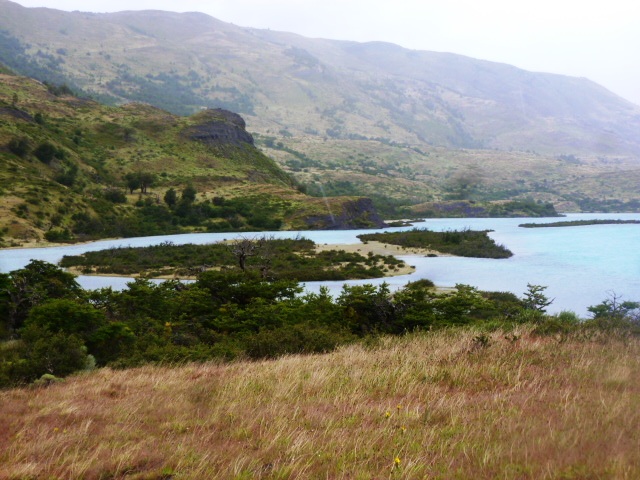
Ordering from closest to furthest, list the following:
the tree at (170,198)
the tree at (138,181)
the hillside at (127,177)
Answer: the hillside at (127,177)
the tree at (170,198)
the tree at (138,181)

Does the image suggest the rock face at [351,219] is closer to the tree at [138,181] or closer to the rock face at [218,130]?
the tree at [138,181]

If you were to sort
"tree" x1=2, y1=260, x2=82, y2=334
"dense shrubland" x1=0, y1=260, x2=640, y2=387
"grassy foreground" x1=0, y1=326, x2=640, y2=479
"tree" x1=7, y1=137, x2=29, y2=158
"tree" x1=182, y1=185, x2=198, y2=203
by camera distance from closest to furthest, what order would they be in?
"grassy foreground" x1=0, y1=326, x2=640, y2=479 → "dense shrubland" x1=0, y1=260, x2=640, y2=387 → "tree" x1=2, y1=260, x2=82, y2=334 → "tree" x1=7, y1=137, x2=29, y2=158 → "tree" x1=182, y1=185, x2=198, y2=203

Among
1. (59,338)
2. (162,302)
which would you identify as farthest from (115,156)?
(59,338)

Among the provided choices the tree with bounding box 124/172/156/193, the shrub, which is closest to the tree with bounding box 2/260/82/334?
the shrub

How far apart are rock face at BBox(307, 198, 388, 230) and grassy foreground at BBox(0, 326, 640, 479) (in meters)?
69.6

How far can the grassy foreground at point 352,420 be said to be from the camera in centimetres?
460

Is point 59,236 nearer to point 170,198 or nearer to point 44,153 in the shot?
point 170,198

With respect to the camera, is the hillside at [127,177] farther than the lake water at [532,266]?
Yes

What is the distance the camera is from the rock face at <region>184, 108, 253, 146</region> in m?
115

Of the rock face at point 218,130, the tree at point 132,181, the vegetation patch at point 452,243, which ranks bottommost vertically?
the vegetation patch at point 452,243

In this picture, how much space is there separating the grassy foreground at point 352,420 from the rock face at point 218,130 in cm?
11057

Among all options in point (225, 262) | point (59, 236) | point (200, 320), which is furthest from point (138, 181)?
point (200, 320)

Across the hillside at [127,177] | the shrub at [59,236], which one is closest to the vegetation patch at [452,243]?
the hillside at [127,177]

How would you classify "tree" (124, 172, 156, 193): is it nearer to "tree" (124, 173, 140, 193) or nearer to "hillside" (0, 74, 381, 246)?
"tree" (124, 173, 140, 193)
